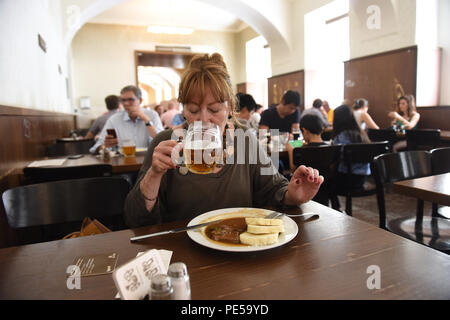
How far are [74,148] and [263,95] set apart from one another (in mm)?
8839

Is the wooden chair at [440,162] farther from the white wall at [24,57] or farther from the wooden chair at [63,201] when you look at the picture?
the white wall at [24,57]

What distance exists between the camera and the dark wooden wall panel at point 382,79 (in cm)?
577

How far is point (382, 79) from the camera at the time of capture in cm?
624

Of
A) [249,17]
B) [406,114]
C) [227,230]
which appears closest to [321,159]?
[227,230]

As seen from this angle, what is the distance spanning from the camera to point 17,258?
31.2 inches

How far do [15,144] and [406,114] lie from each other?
19.4ft

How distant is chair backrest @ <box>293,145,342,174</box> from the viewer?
8.34 ft

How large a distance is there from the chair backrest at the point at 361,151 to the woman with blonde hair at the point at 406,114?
117 inches

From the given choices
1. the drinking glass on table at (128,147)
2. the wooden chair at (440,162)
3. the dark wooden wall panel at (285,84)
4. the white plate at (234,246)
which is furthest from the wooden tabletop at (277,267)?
the dark wooden wall panel at (285,84)

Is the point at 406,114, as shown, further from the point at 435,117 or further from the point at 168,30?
the point at 168,30

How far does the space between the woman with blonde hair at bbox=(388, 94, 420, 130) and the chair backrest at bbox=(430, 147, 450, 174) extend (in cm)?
371

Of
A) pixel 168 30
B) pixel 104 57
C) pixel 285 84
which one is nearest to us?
pixel 285 84
